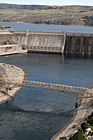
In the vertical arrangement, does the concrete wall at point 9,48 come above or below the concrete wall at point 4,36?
below

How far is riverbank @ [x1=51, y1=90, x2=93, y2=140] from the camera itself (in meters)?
64.1

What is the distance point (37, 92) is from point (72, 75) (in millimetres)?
28834

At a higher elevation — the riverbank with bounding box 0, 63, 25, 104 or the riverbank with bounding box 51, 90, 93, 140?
the riverbank with bounding box 51, 90, 93, 140

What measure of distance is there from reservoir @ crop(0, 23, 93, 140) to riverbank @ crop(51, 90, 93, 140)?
1.97 m

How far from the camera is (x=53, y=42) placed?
17975 cm

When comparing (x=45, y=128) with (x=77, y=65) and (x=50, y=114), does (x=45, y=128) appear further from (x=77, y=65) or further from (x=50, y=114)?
(x=77, y=65)

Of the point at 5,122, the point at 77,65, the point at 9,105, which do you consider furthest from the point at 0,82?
the point at 77,65

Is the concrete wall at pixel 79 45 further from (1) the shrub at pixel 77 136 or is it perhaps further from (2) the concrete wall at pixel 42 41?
(1) the shrub at pixel 77 136

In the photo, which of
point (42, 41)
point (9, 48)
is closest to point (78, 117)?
point (9, 48)

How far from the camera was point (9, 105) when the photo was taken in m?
83.5

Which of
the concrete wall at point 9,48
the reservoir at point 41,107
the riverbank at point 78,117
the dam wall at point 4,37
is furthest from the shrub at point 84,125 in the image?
the dam wall at point 4,37

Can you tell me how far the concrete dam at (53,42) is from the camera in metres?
177

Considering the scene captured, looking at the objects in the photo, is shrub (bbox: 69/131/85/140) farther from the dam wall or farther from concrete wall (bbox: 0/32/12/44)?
concrete wall (bbox: 0/32/12/44)

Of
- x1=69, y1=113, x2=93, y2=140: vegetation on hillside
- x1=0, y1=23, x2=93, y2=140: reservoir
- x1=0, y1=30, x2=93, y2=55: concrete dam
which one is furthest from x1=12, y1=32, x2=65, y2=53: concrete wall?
x1=69, y1=113, x2=93, y2=140: vegetation on hillside
